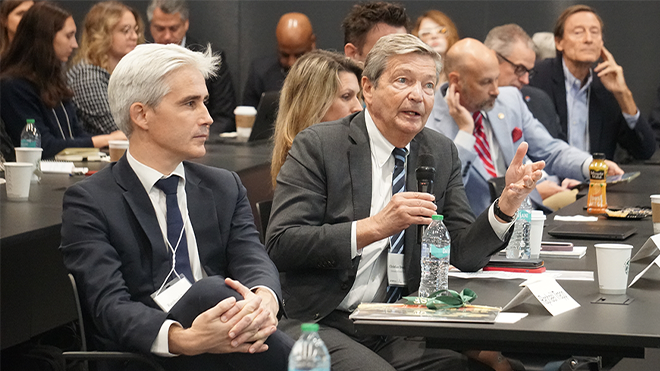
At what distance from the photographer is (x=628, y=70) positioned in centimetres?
763

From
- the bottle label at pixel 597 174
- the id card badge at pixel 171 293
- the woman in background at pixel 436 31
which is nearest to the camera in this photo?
the id card badge at pixel 171 293

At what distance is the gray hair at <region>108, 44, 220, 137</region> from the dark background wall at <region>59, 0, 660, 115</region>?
243 inches

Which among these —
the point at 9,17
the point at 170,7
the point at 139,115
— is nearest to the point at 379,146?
the point at 139,115

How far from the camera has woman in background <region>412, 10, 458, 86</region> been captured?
23.6 ft

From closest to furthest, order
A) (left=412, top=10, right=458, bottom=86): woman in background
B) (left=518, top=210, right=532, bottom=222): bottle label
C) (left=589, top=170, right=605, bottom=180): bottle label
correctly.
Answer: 1. (left=518, top=210, right=532, bottom=222): bottle label
2. (left=589, top=170, right=605, bottom=180): bottle label
3. (left=412, top=10, right=458, bottom=86): woman in background

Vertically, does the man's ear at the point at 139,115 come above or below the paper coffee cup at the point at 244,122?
above

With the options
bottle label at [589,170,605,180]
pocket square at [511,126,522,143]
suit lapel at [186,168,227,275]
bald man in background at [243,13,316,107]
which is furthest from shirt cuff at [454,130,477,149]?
bald man in background at [243,13,316,107]

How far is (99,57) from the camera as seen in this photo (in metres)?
6.13

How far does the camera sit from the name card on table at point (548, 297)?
2033 millimetres

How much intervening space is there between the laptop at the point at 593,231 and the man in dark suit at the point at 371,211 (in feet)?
1.74

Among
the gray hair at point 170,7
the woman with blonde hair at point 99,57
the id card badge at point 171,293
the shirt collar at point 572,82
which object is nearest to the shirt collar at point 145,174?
the id card badge at point 171,293

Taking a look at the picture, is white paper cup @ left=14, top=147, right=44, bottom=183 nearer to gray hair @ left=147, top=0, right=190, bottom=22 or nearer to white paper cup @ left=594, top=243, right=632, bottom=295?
white paper cup @ left=594, top=243, right=632, bottom=295

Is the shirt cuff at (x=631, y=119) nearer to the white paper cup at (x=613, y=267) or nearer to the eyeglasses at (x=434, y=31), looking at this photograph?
the eyeglasses at (x=434, y=31)

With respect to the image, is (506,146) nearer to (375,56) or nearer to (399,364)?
(375,56)
